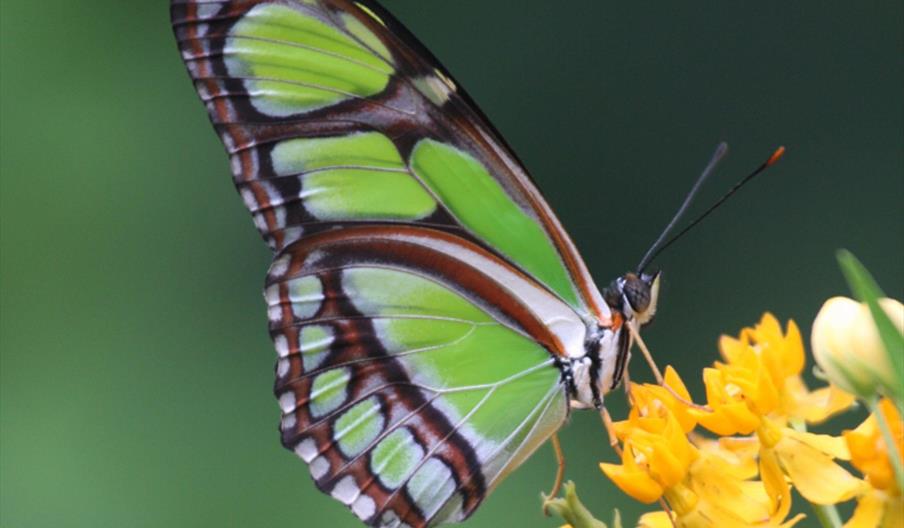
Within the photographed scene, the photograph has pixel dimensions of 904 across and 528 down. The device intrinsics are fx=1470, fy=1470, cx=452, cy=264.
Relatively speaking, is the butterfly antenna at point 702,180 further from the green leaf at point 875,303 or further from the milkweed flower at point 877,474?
the green leaf at point 875,303

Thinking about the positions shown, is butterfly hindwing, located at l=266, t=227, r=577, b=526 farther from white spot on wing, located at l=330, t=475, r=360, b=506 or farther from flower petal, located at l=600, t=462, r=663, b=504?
flower petal, located at l=600, t=462, r=663, b=504

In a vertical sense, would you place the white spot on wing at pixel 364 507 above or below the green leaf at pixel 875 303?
below

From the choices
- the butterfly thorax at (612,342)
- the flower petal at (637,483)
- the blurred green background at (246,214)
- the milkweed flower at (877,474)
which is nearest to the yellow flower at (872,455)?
the milkweed flower at (877,474)

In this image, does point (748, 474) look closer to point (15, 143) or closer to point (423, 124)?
point (423, 124)

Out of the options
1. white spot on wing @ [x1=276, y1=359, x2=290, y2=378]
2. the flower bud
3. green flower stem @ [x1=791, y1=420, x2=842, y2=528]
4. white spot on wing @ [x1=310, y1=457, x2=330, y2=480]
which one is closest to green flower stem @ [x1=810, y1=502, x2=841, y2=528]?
green flower stem @ [x1=791, y1=420, x2=842, y2=528]

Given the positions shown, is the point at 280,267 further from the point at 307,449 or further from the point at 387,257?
the point at 307,449

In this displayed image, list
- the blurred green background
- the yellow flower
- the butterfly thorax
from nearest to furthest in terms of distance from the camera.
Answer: the yellow flower
the butterfly thorax
the blurred green background
